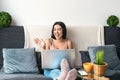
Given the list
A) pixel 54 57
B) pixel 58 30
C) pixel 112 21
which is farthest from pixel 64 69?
pixel 112 21

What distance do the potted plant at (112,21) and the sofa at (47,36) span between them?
6 centimetres

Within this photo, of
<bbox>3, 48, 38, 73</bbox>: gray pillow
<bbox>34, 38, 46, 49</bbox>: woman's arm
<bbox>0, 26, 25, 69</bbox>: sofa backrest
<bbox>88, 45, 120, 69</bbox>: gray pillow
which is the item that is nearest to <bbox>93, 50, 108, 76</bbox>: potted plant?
<bbox>88, 45, 120, 69</bbox>: gray pillow

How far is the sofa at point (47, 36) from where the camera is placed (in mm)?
3334

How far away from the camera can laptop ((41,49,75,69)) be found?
113 inches

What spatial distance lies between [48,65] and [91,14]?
4.06ft

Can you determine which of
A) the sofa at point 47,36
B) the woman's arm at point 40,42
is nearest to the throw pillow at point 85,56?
the sofa at point 47,36

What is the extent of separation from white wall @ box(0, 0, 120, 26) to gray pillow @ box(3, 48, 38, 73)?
1.88ft

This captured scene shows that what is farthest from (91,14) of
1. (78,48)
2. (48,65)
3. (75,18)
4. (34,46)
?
(48,65)

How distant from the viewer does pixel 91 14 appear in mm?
3775

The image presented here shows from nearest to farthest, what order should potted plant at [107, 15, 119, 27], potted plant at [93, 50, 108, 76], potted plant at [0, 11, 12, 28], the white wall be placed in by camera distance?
potted plant at [93, 50, 108, 76] < potted plant at [0, 11, 12, 28] < the white wall < potted plant at [107, 15, 119, 27]

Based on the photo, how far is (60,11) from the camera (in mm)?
3672

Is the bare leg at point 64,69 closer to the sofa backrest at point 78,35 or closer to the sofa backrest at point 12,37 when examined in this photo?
the sofa backrest at point 78,35

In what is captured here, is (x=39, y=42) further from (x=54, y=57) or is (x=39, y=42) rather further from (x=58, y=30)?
(x=54, y=57)

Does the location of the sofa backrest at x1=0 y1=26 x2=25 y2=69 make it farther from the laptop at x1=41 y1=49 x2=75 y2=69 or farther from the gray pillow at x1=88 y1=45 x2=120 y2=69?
the gray pillow at x1=88 y1=45 x2=120 y2=69
